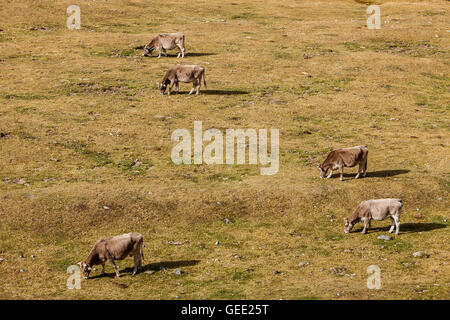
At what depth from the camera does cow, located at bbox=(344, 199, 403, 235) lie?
26.1m

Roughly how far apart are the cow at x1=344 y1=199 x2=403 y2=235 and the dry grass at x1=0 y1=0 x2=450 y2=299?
640 mm

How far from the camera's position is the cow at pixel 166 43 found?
52.0 meters

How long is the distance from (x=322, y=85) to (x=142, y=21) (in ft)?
78.6

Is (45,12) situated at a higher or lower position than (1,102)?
higher

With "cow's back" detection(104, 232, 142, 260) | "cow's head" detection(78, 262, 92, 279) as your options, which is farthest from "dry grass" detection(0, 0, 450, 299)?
"cow's back" detection(104, 232, 142, 260)

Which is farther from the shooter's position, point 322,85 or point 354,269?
point 322,85

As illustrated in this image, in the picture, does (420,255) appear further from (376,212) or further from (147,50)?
(147,50)

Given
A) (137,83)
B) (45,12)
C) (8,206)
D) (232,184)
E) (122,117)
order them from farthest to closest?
(45,12) → (137,83) → (122,117) → (232,184) → (8,206)

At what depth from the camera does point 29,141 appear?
118 ft

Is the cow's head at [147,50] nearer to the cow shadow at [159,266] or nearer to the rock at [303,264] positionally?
the cow shadow at [159,266]

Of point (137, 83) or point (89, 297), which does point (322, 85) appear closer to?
point (137, 83)

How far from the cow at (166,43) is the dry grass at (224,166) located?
3.65ft

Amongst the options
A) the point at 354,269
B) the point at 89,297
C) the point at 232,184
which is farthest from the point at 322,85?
the point at 89,297

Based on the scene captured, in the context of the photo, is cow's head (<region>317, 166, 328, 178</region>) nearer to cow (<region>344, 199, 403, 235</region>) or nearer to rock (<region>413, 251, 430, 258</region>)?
cow (<region>344, 199, 403, 235</region>)
